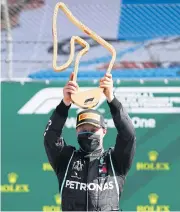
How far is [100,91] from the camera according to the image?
3705 mm

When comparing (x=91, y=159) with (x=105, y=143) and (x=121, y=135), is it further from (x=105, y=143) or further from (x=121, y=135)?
(x=105, y=143)

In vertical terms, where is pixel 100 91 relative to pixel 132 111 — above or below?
below

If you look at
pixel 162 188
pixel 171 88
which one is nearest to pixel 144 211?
pixel 162 188

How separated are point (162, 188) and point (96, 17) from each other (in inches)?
116

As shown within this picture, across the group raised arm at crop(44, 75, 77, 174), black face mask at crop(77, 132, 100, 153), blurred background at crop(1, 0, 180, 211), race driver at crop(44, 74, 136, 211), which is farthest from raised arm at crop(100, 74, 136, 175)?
blurred background at crop(1, 0, 180, 211)

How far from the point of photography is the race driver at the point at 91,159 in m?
3.83

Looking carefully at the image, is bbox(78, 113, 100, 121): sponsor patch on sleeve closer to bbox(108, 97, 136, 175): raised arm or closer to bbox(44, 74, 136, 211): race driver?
bbox(44, 74, 136, 211): race driver

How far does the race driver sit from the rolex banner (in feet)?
9.71

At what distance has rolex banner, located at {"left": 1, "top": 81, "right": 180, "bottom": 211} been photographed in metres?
6.93

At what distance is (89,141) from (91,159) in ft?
0.38

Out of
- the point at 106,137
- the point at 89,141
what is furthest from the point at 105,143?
the point at 89,141

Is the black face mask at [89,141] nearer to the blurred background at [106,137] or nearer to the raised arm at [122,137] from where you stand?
the raised arm at [122,137]

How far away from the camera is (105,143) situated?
6.99 metres

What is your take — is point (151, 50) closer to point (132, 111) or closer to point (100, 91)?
point (132, 111)
